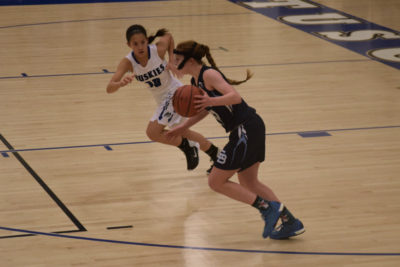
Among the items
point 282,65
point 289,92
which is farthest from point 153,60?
point 282,65

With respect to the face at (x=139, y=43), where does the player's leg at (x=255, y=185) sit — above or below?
below

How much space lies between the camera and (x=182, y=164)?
7.13 m

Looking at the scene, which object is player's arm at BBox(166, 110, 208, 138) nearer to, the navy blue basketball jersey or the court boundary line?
the navy blue basketball jersey

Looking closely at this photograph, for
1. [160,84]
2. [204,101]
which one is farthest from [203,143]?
[204,101]

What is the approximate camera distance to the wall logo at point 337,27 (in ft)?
38.8

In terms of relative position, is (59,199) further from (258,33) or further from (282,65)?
(258,33)

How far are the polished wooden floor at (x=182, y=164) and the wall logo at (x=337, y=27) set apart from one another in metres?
0.39

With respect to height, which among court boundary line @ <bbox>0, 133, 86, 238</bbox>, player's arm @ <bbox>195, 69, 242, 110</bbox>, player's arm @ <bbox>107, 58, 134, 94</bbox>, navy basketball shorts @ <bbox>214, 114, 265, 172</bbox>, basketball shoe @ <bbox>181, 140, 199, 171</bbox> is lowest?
court boundary line @ <bbox>0, 133, 86, 238</bbox>

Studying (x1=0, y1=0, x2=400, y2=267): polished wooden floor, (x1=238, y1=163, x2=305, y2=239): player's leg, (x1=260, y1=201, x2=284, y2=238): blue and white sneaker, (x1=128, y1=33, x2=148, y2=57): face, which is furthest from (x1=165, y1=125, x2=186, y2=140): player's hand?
(x1=128, y1=33, x2=148, y2=57): face

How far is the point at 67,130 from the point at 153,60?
184 cm

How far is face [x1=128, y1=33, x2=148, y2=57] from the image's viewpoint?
20.7 feet

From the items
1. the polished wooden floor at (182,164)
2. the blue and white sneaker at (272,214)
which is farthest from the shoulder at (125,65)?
the blue and white sneaker at (272,214)

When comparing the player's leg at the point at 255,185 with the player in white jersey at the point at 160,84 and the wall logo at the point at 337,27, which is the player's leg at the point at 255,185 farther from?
the wall logo at the point at 337,27

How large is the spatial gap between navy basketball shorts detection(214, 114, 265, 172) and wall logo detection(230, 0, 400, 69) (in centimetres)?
598
